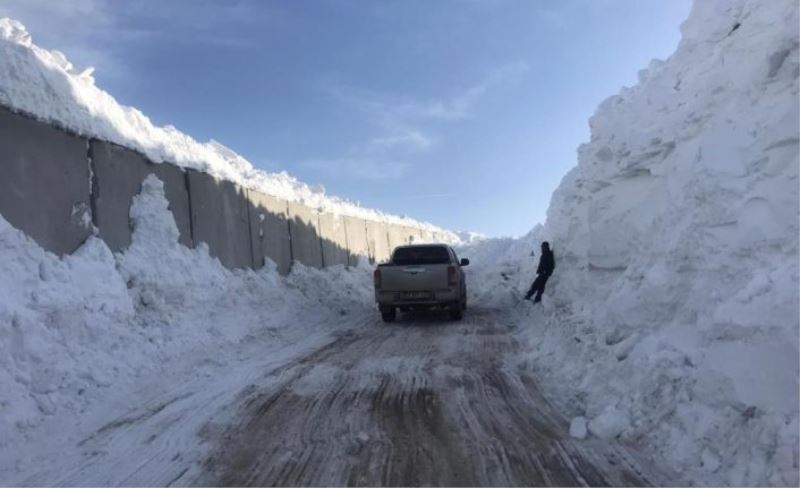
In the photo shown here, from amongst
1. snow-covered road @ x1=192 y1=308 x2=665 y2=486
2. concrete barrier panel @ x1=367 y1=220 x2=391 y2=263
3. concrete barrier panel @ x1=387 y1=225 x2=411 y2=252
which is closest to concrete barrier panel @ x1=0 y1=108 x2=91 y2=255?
snow-covered road @ x1=192 y1=308 x2=665 y2=486

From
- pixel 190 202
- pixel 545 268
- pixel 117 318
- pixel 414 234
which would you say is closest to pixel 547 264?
pixel 545 268

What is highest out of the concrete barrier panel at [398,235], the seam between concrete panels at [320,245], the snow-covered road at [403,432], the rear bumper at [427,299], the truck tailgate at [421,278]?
the concrete barrier panel at [398,235]

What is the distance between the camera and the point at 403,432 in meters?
5.52

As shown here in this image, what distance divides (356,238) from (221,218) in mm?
13452

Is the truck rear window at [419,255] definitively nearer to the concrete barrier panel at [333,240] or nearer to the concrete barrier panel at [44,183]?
the concrete barrier panel at [333,240]

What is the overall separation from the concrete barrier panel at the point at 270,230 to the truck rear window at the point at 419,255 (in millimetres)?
3971

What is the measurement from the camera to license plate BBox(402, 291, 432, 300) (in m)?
13.7

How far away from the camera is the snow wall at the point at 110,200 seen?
8117mm

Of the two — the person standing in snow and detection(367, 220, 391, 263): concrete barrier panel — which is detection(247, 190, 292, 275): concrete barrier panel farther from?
detection(367, 220, 391, 263): concrete barrier panel

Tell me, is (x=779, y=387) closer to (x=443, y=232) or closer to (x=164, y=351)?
(x=164, y=351)

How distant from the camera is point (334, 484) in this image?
4.37 meters

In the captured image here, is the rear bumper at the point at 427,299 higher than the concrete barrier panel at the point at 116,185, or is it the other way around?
the concrete barrier panel at the point at 116,185

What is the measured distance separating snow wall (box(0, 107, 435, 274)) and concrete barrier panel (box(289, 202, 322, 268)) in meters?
0.08

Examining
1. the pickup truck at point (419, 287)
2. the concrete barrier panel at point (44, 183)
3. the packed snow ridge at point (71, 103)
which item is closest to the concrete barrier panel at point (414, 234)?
the packed snow ridge at point (71, 103)
